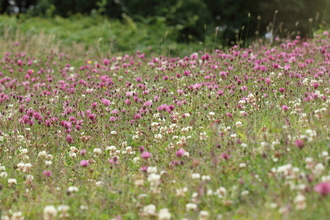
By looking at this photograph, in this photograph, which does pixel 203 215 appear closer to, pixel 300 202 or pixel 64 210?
pixel 300 202

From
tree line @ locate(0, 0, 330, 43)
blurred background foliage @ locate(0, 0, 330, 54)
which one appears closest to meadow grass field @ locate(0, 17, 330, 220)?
blurred background foliage @ locate(0, 0, 330, 54)

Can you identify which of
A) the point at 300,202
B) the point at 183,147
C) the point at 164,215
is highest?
the point at 300,202

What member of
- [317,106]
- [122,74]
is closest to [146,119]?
[317,106]

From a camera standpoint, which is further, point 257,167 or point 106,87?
point 106,87

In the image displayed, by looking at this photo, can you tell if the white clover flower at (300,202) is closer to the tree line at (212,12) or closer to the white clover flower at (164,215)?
the white clover flower at (164,215)

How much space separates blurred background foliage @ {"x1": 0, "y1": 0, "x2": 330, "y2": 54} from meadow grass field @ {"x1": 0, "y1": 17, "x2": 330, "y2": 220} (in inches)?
427

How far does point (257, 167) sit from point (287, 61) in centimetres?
372

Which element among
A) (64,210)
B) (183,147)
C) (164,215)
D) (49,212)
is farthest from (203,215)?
(183,147)

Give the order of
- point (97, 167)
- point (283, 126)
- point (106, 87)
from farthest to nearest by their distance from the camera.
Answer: point (106, 87), point (97, 167), point (283, 126)

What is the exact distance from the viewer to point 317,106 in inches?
213

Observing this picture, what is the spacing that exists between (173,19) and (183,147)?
63.6 feet

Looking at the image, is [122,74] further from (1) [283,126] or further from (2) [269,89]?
(1) [283,126]

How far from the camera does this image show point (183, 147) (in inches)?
204

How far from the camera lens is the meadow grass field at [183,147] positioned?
12.7ft
